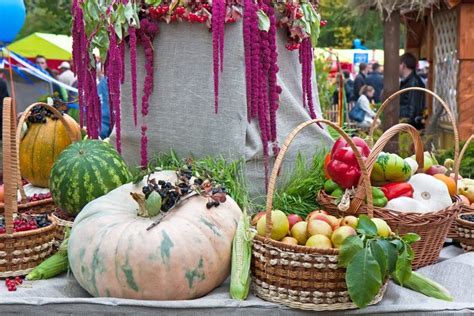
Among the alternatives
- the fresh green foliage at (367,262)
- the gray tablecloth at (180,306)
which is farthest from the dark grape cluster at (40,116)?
the fresh green foliage at (367,262)

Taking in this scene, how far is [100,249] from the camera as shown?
2.55 metres

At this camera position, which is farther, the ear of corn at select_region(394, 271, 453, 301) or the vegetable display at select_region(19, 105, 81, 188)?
the vegetable display at select_region(19, 105, 81, 188)

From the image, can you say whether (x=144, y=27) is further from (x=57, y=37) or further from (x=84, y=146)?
(x=57, y=37)

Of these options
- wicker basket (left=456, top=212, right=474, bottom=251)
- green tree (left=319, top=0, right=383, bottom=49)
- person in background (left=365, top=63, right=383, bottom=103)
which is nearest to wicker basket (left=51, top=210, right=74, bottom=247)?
wicker basket (left=456, top=212, right=474, bottom=251)

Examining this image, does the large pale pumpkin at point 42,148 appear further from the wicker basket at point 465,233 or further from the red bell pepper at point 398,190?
the wicker basket at point 465,233

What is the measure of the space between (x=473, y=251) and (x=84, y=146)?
1.84 metres

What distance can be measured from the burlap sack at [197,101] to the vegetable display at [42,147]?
Result: 97cm

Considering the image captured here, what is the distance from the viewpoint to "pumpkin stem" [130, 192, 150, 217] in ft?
8.63

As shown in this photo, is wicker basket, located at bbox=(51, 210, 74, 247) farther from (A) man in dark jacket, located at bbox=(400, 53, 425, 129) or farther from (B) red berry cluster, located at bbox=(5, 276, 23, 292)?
(A) man in dark jacket, located at bbox=(400, 53, 425, 129)

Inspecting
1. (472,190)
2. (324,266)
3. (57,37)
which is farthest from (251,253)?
(57,37)

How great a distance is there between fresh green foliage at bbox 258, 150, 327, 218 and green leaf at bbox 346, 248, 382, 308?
0.92 m

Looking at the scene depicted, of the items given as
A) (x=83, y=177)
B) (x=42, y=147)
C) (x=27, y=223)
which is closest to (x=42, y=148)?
(x=42, y=147)

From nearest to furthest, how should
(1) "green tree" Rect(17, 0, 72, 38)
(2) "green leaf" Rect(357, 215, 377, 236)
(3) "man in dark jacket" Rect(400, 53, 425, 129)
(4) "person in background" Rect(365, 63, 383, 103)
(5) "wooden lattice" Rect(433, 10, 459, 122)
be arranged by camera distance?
(2) "green leaf" Rect(357, 215, 377, 236) < (5) "wooden lattice" Rect(433, 10, 459, 122) < (3) "man in dark jacket" Rect(400, 53, 425, 129) < (4) "person in background" Rect(365, 63, 383, 103) < (1) "green tree" Rect(17, 0, 72, 38)

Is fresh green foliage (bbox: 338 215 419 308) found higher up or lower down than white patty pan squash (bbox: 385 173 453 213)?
lower down
